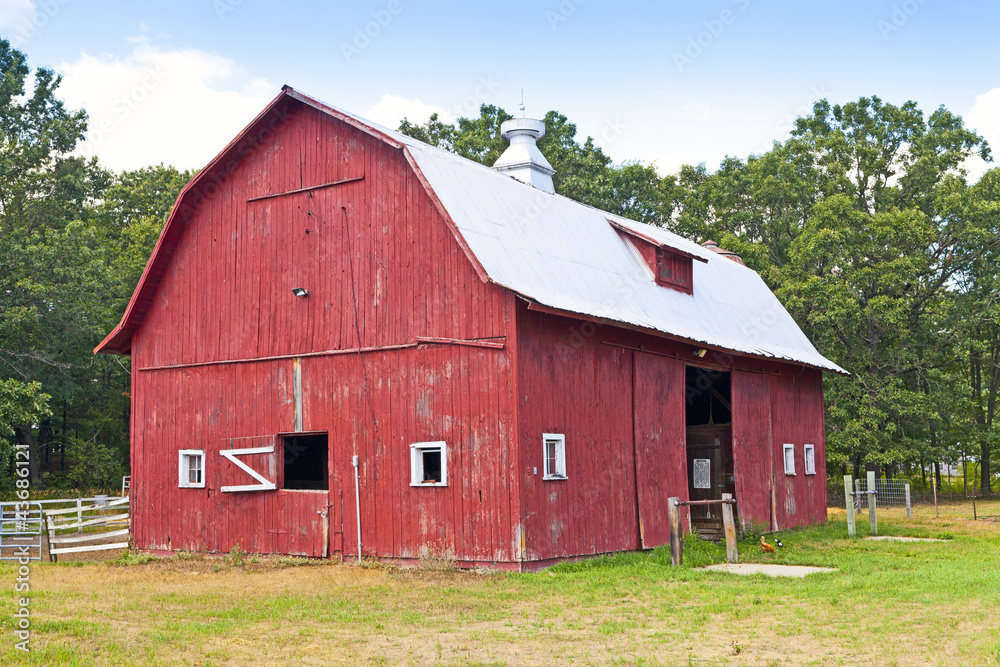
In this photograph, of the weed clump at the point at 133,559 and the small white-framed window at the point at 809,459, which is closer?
the weed clump at the point at 133,559

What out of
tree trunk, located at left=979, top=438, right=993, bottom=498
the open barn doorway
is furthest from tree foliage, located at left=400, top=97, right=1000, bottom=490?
the open barn doorway

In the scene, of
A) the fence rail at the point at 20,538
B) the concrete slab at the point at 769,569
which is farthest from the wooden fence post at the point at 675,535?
the fence rail at the point at 20,538

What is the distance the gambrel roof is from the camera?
1576cm

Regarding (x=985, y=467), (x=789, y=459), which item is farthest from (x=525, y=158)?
(x=985, y=467)

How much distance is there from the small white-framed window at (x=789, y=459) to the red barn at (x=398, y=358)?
162 inches

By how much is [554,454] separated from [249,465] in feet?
17.8

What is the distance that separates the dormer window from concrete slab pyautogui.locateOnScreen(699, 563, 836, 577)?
21.2 ft

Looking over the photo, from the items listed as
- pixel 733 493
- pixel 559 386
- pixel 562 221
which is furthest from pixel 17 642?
pixel 733 493

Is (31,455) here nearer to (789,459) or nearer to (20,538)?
(20,538)

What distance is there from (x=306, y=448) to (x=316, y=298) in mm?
5460

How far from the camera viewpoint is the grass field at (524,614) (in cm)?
891

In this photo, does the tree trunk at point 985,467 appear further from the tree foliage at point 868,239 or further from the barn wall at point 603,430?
the barn wall at point 603,430

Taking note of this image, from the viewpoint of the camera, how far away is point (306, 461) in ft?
72.0

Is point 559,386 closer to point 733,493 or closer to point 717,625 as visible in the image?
point 717,625
